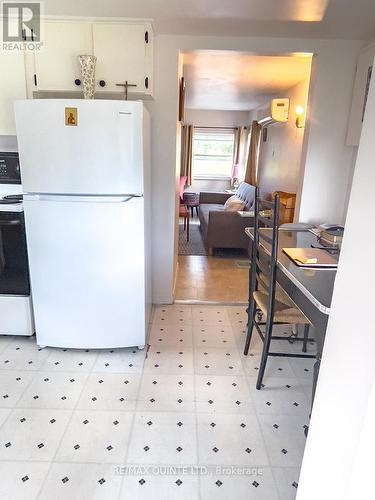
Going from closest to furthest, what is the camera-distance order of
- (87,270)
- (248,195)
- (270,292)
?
(270,292)
(87,270)
(248,195)

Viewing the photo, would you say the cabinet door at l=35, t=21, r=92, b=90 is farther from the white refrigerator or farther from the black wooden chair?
the black wooden chair

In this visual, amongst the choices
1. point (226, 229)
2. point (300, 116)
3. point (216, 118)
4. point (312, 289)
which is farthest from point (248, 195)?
point (312, 289)

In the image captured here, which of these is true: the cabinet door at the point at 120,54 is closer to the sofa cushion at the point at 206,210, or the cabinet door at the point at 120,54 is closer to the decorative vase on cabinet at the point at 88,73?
the decorative vase on cabinet at the point at 88,73

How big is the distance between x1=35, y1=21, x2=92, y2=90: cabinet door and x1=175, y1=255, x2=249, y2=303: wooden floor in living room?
204cm

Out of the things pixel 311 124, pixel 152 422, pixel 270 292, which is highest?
pixel 311 124

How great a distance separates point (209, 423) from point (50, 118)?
1.90 meters

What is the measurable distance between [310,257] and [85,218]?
1.33 m

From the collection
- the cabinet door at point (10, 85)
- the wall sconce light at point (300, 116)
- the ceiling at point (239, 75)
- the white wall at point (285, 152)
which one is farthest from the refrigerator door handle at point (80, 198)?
the wall sconce light at point (300, 116)

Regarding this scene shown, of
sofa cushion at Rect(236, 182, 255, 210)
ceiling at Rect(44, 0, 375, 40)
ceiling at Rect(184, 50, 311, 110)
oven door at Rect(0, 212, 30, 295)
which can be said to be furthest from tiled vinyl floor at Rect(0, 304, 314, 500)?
sofa cushion at Rect(236, 182, 255, 210)

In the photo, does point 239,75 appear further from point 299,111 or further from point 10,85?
point 10,85

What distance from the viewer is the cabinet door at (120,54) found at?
2250 millimetres

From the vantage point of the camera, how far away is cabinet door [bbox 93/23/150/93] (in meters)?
2.25

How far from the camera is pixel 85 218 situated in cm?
205

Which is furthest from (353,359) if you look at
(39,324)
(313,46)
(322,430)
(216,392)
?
(313,46)
